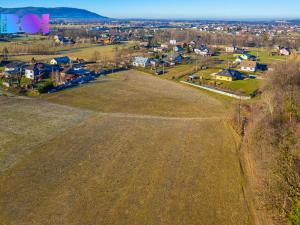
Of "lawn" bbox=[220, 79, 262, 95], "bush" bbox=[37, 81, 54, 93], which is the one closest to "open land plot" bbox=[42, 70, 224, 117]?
"bush" bbox=[37, 81, 54, 93]

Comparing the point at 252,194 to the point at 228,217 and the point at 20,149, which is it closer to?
the point at 228,217

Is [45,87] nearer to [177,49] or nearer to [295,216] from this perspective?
[295,216]

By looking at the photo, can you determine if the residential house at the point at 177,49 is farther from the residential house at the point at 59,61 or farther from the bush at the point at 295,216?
the bush at the point at 295,216

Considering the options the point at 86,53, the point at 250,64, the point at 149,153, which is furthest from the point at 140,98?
the point at 86,53

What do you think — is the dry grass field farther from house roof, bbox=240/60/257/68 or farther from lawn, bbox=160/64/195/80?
house roof, bbox=240/60/257/68

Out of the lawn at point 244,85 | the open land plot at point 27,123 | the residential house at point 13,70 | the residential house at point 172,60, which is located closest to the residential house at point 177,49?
the residential house at point 172,60

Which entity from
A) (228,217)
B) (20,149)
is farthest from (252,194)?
(20,149)

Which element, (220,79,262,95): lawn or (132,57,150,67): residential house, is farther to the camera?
(132,57,150,67): residential house

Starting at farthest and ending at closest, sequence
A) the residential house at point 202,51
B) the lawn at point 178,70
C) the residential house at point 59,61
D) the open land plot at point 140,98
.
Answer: the residential house at point 202,51, the residential house at point 59,61, the lawn at point 178,70, the open land plot at point 140,98
